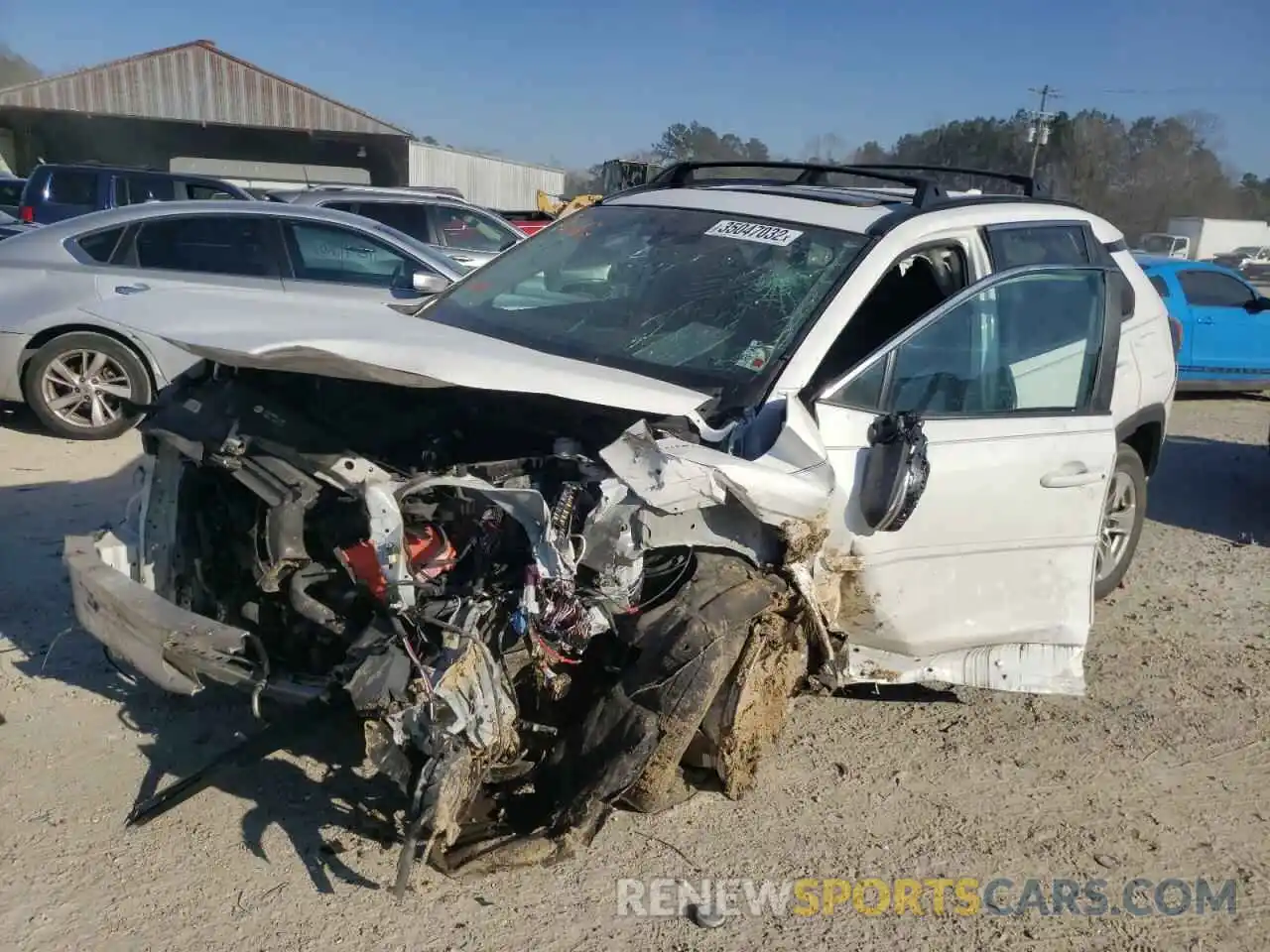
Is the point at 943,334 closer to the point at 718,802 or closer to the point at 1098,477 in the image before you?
the point at 1098,477

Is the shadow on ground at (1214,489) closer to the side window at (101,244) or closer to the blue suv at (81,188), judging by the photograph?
the side window at (101,244)

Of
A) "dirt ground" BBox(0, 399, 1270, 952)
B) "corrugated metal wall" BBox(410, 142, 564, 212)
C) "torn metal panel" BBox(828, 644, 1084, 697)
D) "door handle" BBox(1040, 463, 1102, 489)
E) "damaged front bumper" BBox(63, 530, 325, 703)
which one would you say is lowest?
"dirt ground" BBox(0, 399, 1270, 952)

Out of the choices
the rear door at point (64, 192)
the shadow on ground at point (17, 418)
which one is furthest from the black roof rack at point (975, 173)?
the rear door at point (64, 192)

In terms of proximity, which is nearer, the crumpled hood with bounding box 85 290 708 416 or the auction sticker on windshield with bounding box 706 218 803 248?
the crumpled hood with bounding box 85 290 708 416

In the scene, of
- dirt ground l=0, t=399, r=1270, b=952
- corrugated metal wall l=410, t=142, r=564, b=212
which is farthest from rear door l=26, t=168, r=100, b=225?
corrugated metal wall l=410, t=142, r=564, b=212

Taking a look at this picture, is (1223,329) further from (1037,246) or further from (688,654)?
(688,654)

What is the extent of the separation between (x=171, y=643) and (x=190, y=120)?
35624 millimetres

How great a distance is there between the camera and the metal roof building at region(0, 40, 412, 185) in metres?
33.3

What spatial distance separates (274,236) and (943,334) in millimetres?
5509

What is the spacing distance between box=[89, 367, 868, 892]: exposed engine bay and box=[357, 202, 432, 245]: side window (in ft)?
29.6

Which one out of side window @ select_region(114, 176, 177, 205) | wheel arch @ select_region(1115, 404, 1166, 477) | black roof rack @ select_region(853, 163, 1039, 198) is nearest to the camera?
black roof rack @ select_region(853, 163, 1039, 198)

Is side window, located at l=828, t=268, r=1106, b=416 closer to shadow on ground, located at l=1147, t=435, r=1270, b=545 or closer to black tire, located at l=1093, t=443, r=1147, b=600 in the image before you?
black tire, located at l=1093, t=443, r=1147, b=600

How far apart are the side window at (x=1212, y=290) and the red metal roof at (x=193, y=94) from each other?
2800 centimetres

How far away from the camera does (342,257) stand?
7910 mm
